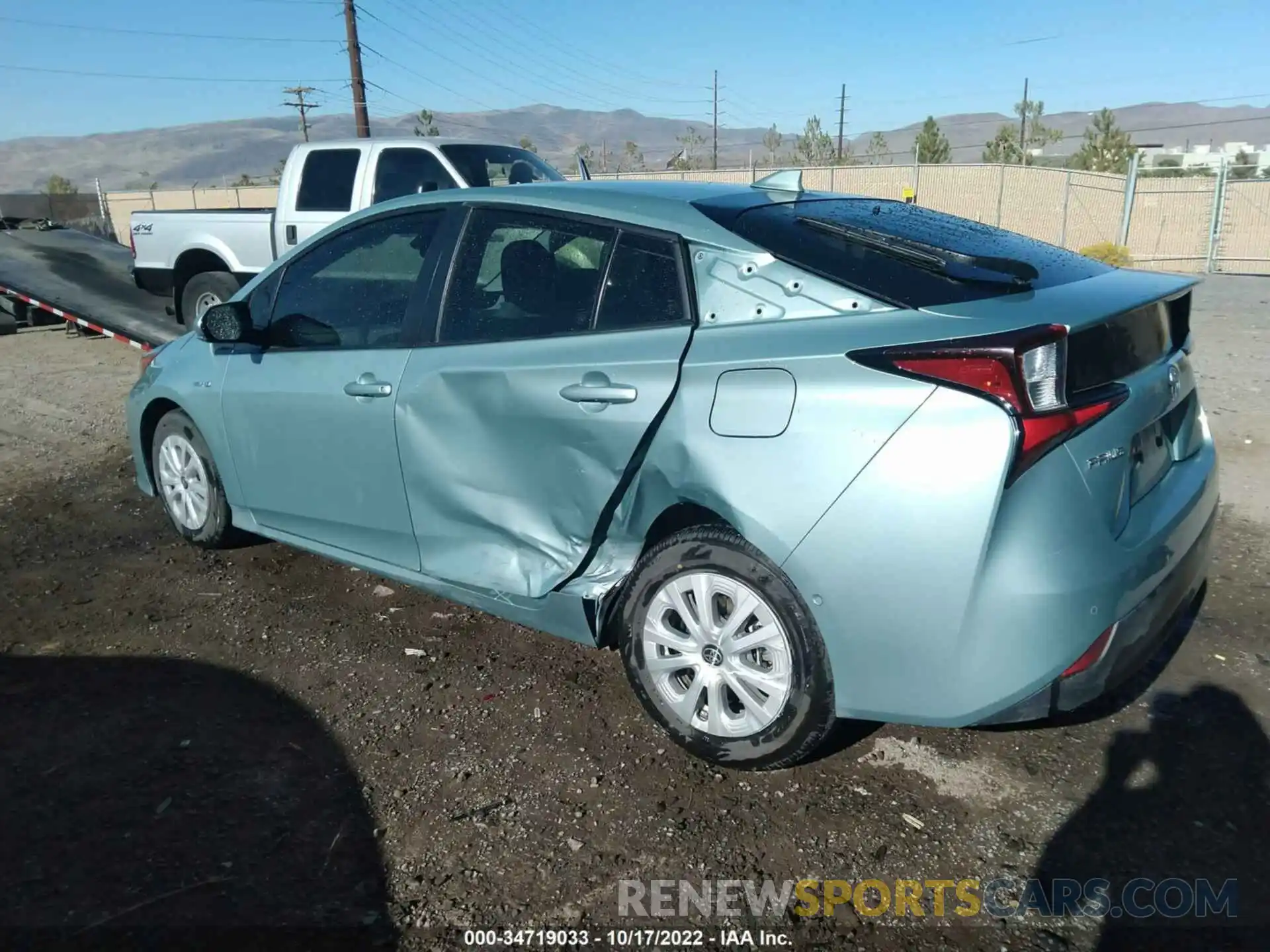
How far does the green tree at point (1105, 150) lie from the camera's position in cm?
4622

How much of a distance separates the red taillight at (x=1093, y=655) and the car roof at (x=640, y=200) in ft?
4.76

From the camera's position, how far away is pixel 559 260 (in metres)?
3.25

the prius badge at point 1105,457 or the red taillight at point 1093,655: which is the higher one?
the prius badge at point 1105,457

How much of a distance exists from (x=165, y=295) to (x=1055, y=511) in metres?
10.0

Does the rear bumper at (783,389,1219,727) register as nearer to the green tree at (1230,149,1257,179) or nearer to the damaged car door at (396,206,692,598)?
the damaged car door at (396,206,692,598)

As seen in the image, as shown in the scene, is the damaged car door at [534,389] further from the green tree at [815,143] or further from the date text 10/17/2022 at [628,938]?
the green tree at [815,143]

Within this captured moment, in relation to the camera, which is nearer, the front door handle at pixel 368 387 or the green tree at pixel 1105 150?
the front door handle at pixel 368 387

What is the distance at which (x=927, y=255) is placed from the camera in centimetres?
280

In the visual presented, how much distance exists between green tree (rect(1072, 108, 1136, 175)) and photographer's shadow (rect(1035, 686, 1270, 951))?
49496mm

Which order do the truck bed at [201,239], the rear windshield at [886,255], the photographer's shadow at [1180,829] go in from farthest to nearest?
1. the truck bed at [201,239]
2. the rear windshield at [886,255]
3. the photographer's shadow at [1180,829]

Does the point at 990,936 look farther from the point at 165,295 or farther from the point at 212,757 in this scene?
the point at 165,295

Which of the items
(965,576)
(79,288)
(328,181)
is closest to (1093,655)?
(965,576)

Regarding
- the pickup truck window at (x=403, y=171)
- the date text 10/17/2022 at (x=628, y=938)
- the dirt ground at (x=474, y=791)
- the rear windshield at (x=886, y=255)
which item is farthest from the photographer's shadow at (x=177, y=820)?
the pickup truck window at (x=403, y=171)

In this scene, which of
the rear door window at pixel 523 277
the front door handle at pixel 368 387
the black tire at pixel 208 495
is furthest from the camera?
the black tire at pixel 208 495
